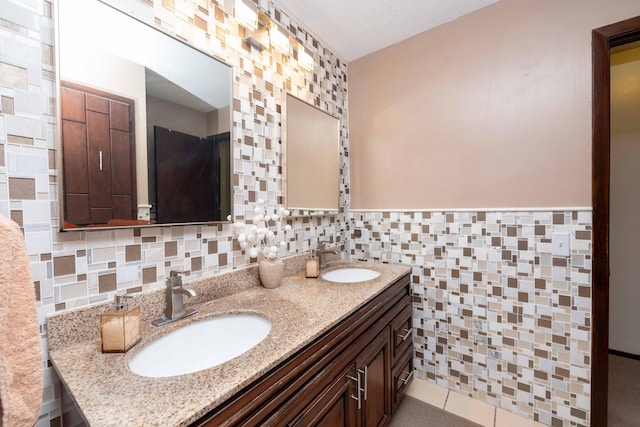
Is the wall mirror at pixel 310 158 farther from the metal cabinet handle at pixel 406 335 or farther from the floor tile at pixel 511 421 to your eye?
the floor tile at pixel 511 421

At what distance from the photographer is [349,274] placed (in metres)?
1.89

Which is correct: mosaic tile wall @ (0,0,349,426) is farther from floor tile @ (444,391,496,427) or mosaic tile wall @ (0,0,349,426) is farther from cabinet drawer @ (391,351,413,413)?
floor tile @ (444,391,496,427)

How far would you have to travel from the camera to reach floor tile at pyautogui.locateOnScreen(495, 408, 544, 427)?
1.51 metres

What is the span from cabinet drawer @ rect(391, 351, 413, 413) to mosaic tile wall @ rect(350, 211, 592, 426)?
0.16m

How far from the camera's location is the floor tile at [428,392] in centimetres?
171

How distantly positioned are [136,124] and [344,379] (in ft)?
4.02

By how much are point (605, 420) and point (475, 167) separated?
4.69 ft

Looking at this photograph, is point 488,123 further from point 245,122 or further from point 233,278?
point 233,278

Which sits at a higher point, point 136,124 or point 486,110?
point 486,110

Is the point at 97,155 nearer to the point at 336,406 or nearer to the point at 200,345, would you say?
the point at 200,345

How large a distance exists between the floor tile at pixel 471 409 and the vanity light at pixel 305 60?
2297 mm

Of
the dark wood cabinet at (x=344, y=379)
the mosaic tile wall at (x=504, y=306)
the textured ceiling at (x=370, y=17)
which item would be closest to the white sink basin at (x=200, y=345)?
the dark wood cabinet at (x=344, y=379)

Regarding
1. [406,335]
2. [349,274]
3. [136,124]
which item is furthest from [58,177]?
[406,335]

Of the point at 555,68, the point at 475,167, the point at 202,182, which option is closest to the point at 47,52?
the point at 202,182
